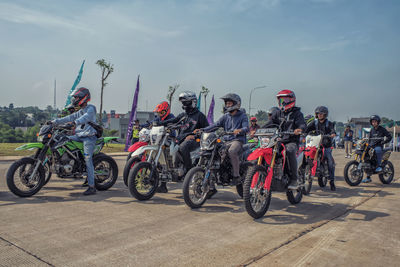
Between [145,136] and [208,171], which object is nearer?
[208,171]

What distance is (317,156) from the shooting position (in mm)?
8125

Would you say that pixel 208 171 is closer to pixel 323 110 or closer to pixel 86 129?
pixel 86 129

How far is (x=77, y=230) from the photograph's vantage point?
4.26 meters

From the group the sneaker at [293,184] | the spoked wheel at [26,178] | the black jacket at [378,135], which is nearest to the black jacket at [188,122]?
the sneaker at [293,184]

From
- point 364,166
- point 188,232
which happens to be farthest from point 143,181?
point 364,166

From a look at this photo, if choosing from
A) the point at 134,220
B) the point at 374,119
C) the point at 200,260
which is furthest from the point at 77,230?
the point at 374,119

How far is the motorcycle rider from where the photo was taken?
5.78 metres

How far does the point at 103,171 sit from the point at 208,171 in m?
2.78

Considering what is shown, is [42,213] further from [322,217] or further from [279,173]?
[322,217]

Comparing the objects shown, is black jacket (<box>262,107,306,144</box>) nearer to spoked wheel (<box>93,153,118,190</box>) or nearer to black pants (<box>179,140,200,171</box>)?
black pants (<box>179,140,200,171</box>)

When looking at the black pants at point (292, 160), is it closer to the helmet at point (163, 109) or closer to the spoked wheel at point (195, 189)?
the spoked wheel at point (195, 189)

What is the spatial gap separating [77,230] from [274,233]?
2.58 metres

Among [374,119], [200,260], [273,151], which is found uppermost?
[374,119]

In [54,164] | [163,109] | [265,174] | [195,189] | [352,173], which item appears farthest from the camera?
[352,173]
